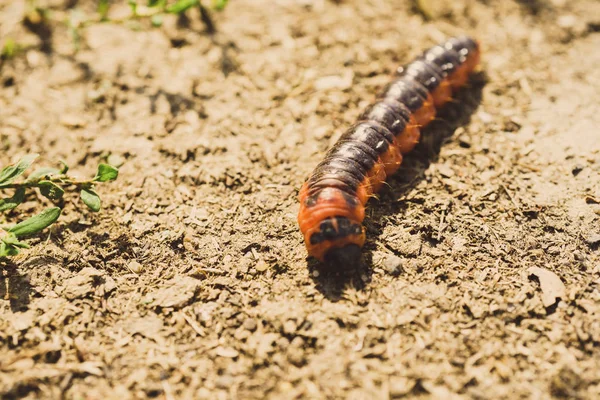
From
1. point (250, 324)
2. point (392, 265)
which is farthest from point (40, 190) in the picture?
point (392, 265)

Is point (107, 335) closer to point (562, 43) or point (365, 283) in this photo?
point (365, 283)

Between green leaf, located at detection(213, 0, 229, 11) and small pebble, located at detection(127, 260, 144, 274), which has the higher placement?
green leaf, located at detection(213, 0, 229, 11)

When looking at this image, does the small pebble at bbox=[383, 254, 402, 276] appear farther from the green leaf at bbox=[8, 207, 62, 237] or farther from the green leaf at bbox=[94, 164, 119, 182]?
the green leaf at bbox=[8, 207, 62, 237]

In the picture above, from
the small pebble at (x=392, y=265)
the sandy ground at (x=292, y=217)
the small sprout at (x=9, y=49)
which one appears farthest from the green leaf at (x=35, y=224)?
the small sprout at (x=9, y=49)

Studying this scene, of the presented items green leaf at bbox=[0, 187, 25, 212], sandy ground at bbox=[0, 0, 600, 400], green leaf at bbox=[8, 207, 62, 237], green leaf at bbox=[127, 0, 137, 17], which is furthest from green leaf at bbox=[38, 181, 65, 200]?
green leaf at bbox=[127, 0, 137, 17]

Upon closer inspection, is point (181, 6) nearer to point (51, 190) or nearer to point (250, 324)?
point (51, 190)

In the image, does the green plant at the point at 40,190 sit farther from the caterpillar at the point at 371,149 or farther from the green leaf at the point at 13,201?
the caterpillar at the point at 371,149

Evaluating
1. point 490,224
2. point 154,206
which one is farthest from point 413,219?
point 154,206
